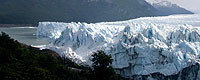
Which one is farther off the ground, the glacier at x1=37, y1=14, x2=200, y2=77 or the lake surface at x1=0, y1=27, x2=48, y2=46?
the lake surface at x1=0, y1=27, x2=48, y2=46

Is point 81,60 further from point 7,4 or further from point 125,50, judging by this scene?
point 7,4

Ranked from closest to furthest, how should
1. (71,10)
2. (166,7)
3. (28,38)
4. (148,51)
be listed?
(148,51), (28,38), (71,10), (166,7)

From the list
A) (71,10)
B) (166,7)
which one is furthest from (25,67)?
(166,7)

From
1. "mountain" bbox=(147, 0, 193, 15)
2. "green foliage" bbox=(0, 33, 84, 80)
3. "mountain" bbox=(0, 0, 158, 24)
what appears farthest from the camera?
"mountain" bbox=(147, 0, 193, 15)

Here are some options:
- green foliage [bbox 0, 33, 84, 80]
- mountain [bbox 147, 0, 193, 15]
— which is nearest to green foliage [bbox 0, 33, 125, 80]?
green foliage [bbox 0, 33, 84, 80]

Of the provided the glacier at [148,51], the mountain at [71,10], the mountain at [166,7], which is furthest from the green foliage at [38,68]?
the mountain at [166,7]

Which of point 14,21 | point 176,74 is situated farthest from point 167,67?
point 14,21

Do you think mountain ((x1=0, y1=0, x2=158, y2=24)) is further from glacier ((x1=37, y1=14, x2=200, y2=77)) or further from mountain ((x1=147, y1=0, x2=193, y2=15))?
glacier ((x1=37, y1=14, x2=200, y2=77))

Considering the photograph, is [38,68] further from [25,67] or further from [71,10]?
[71,10]
